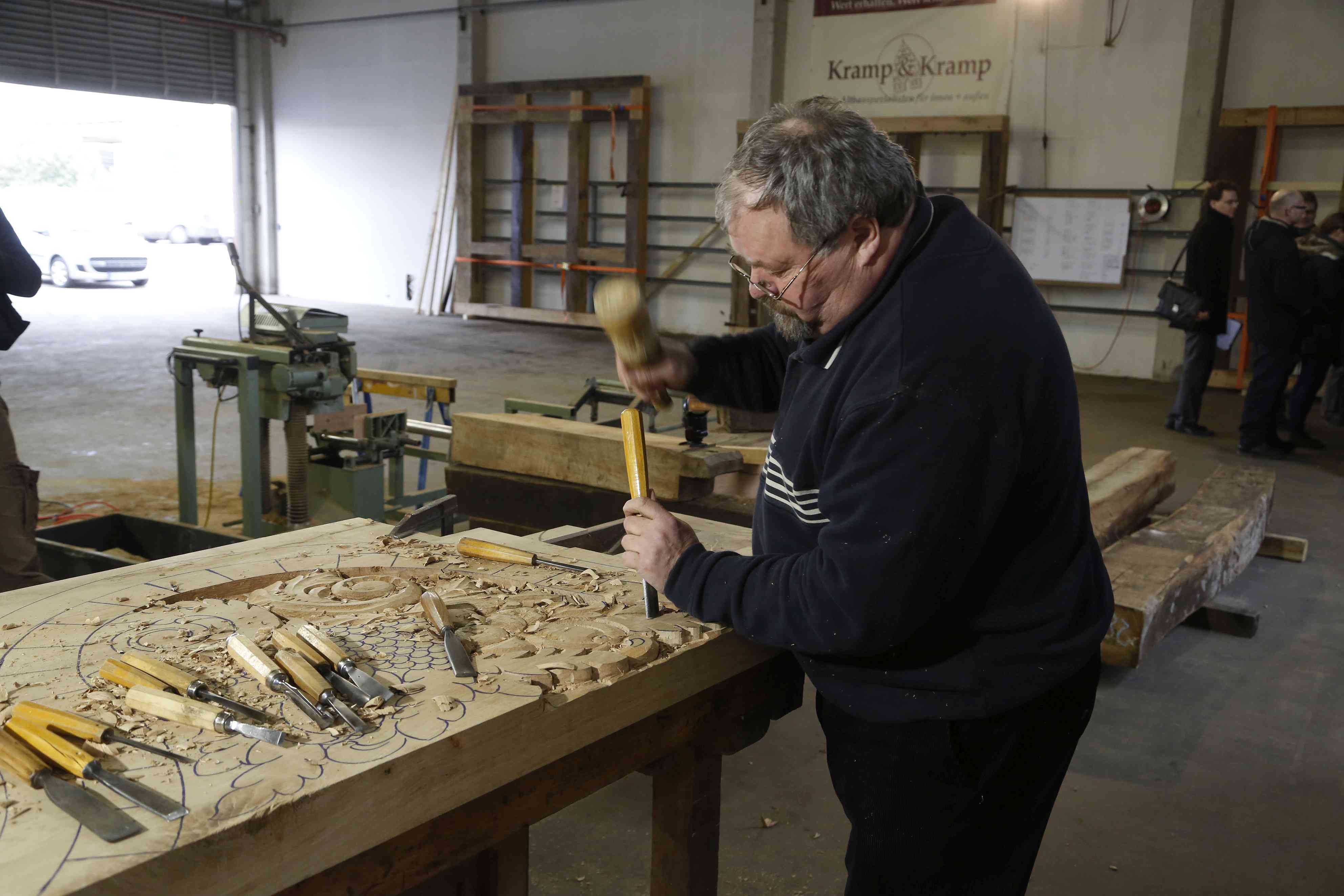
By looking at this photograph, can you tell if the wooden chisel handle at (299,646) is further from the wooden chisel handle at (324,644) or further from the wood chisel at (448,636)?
the wood chisel at (448,636)

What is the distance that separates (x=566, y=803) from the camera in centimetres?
130

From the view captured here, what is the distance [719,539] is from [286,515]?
2956 mm

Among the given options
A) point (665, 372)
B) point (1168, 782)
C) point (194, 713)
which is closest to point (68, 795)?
point (194, 713)

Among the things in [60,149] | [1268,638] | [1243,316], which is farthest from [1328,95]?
[60,149]

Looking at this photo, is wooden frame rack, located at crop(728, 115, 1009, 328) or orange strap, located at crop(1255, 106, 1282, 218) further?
wooden frame rack, located at crop(728, 115, 1009, 328)

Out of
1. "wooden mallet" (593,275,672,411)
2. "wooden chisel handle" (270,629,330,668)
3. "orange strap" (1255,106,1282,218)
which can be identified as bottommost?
"wooden chisel handle" (270,629,330,668)

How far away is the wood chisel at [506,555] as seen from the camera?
1686 millimetres

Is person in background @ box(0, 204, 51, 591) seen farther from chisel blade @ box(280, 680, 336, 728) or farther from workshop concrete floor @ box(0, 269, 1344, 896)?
chisel blade @ box(280, 680, 336, 728)

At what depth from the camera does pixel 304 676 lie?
1168mm

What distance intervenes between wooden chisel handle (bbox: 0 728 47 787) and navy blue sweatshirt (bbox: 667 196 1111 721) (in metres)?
0.71

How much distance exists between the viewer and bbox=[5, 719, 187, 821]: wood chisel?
92cm

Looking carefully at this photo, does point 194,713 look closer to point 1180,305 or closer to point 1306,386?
point 1180,305

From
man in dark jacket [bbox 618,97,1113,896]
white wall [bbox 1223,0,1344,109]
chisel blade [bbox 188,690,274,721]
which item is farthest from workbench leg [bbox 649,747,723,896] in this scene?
white wall [bbox 1223,0,1344,109]

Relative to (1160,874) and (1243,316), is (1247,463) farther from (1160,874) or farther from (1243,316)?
(1160,874)
